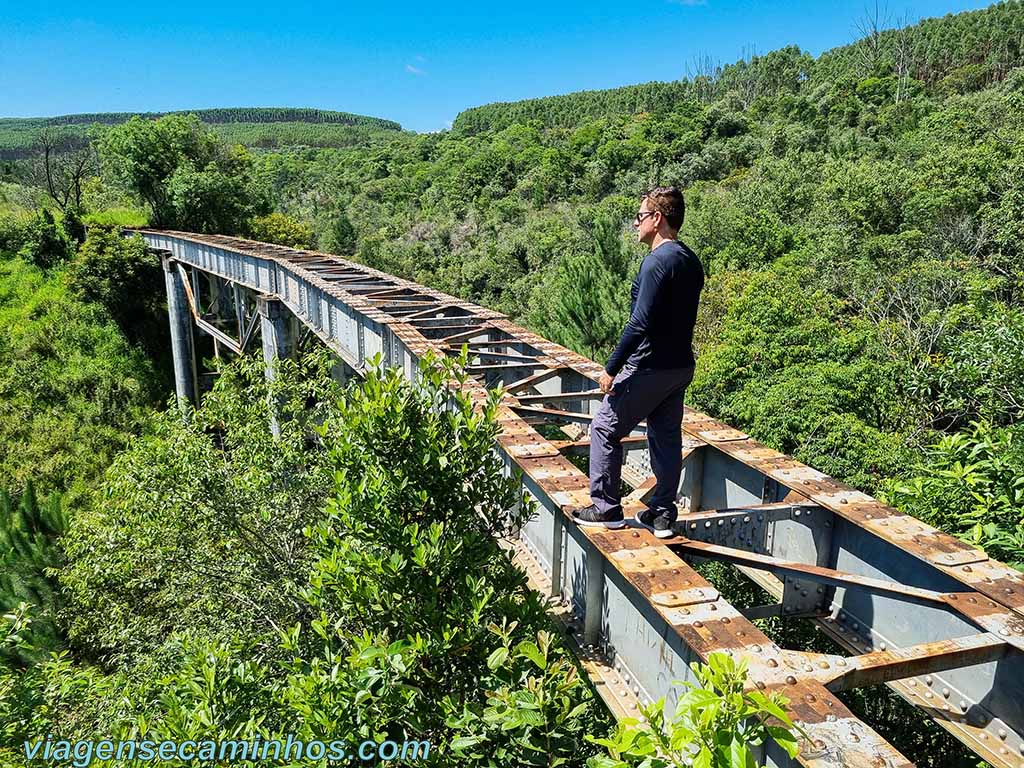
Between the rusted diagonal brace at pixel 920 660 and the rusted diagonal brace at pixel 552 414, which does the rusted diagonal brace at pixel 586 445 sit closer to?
the rusted diagonal brace at pixel 552 414

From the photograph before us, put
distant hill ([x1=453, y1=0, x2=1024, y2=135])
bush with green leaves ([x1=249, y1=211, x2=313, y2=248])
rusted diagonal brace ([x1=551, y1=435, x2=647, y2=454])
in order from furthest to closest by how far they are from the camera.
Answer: distant hill ([x1=453, y1=0, x2=1024, y2=135]) < bush with green leaves ([x1=249, y1=211, x2=313, y2=248]) < rusted diagonal brace ([x1=551, y1=435, x2=647, y2=454])

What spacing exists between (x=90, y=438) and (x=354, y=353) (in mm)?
20742

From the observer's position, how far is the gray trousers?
3.67m

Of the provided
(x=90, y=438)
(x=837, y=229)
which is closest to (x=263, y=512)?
(x=837, y=229)

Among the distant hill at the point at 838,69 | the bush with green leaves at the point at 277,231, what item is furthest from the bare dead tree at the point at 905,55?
the bush with green leaves at the point at 277,231

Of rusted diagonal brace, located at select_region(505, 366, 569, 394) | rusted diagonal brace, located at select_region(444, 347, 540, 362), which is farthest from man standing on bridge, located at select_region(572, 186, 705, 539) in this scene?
rusted diagonal brace, located at select_region(444, 347, 540, 362)

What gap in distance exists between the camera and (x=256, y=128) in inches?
6550

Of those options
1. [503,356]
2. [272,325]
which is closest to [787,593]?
[503,356]

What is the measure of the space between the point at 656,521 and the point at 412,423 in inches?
62.5

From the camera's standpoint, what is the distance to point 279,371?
9.73 m

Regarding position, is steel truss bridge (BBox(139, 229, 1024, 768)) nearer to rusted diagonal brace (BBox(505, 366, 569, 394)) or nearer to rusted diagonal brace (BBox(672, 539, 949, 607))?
rusted diagonal brace (BBox(672, 539, 949, 607))

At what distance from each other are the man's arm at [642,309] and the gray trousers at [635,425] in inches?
4.4

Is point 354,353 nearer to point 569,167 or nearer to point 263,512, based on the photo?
point 263,512

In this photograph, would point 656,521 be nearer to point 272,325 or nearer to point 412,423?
point 412,423
